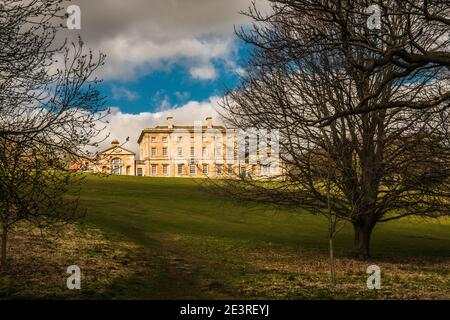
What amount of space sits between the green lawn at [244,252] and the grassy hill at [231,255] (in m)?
0.04

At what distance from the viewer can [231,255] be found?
25891mm

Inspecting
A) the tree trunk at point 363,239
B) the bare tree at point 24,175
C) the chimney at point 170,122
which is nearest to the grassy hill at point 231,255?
the tree trunk at point 363,239

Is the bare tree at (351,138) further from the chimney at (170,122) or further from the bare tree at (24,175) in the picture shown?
the chimney at (170,122)

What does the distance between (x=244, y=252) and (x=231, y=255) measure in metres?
1.63

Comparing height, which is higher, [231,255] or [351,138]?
[351,138]

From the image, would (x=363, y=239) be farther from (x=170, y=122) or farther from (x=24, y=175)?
(x=170, y=122)

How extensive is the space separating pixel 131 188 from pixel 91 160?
52818 mm

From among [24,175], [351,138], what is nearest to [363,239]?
[351,138]

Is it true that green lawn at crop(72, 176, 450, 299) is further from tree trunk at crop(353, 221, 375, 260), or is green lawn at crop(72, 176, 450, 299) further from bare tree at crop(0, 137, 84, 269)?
bare tree at crop(0, 137, 84, 269)

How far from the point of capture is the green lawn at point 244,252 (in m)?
15.7

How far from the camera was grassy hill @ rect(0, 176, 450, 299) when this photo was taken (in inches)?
609

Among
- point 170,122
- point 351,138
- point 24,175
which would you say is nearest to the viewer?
point 24,175

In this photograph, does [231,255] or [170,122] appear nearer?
[231,255]
